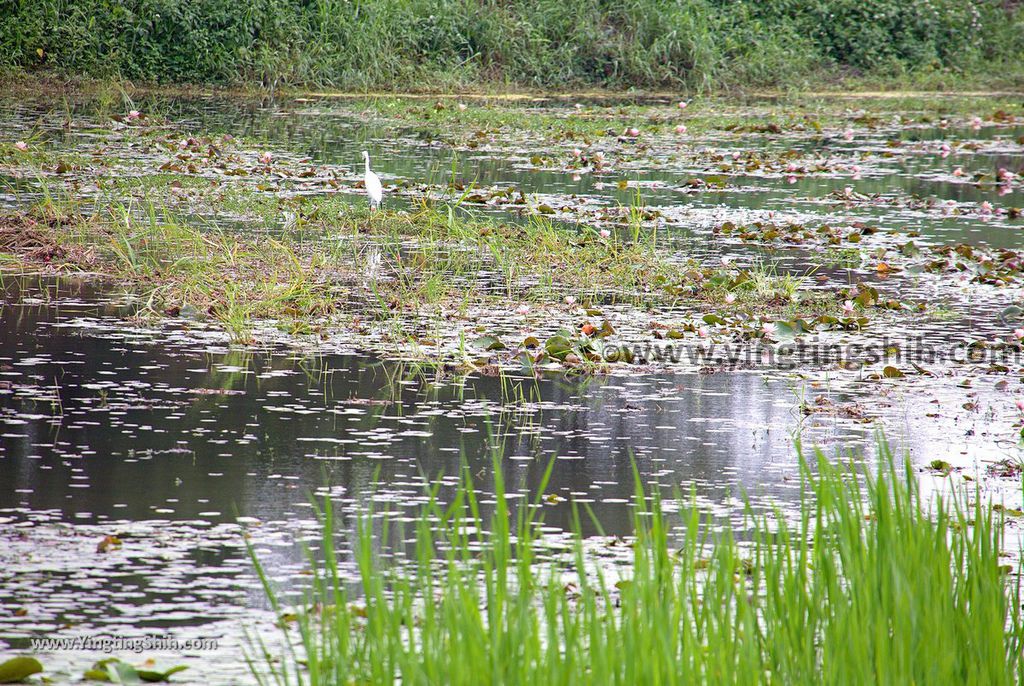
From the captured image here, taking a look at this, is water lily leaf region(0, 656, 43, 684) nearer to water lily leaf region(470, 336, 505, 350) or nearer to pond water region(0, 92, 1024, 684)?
pond water region(0, 92, 1024, 684)

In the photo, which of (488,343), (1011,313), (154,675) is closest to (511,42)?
(1011,313)

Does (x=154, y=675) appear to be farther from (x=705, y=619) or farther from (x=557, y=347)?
(x=557, y=347)

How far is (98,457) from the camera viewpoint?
4.44 meters

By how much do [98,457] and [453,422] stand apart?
1.26 metres

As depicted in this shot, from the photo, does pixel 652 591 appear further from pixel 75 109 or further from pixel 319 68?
pixel 319 68

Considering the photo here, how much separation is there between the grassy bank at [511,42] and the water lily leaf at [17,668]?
54.9 feet

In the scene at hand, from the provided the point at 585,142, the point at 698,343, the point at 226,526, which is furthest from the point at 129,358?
the point at 585,142

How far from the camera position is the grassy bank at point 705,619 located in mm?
2516

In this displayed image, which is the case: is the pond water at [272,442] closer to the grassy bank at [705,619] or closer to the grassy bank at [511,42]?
the grassy bank at [705,619]

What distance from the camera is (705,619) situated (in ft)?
9.48

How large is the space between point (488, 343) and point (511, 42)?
1512cm

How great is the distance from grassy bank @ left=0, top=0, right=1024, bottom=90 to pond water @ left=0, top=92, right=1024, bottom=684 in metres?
12.6

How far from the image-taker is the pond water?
348 centimetres

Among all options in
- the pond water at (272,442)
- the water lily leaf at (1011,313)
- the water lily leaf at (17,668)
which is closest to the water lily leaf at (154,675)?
the pond water at (272,442)
